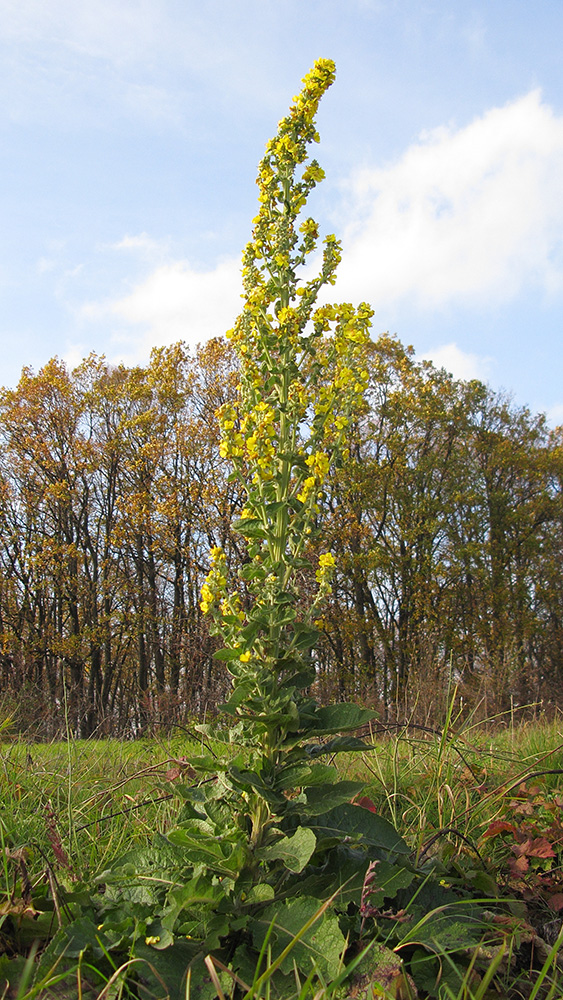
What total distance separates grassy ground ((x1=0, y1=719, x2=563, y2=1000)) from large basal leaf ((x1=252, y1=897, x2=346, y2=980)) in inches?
13.5

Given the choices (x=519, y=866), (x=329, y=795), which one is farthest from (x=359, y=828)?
(x=519, y=866)

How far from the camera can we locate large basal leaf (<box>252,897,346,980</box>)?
1.40m

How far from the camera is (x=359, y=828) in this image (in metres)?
1.77

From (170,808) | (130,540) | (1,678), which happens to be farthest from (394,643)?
(170,808)

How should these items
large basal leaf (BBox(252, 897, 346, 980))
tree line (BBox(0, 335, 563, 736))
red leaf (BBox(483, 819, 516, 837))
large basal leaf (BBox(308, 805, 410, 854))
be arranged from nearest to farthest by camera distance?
large basal leaf (BBox(252, 897, 346, 980)) < large basal leaf (BBox(308, 805, 410, 854)) < red leaf (BBox(483, 819, 516, 837)) < tree line (BBox(0, 335, 563, 736))

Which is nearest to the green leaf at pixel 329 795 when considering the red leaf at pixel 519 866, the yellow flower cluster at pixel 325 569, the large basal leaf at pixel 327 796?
the large basal leaf at pixel 327 796

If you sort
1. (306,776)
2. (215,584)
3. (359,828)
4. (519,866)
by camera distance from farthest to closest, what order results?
(519,866) < (215,584) < (359,828) < (306,776)

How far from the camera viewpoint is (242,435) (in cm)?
213

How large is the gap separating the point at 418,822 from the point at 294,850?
121cm

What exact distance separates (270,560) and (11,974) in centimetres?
117

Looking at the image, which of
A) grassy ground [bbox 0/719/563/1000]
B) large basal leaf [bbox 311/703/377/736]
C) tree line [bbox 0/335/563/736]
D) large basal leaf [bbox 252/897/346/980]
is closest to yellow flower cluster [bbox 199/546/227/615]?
large basal leaf [bbox 311/703/377/736]

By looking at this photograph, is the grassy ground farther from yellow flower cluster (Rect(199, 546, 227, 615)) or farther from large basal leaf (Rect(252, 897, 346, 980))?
yellow flower cluster (Rect(199, 546, 227, 615))

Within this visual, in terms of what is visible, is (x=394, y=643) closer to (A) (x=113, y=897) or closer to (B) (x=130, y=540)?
(B) (x=130, y=540)

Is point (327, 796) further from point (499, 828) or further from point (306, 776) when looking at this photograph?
point (499, 828)
